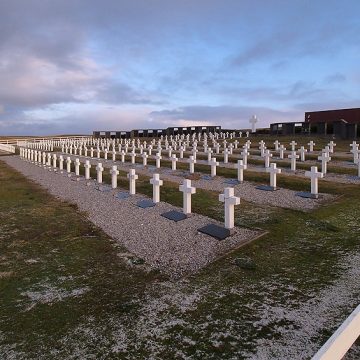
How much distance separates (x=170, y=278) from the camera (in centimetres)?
514

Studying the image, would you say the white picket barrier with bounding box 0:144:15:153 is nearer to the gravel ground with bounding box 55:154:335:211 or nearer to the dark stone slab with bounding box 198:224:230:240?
the gravel ground with bounding box 55:154:335:211

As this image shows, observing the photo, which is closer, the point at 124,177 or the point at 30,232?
the point at 30,232

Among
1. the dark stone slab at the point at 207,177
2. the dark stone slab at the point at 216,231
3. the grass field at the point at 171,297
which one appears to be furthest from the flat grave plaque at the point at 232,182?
the dark stone slab at the point at 216,231

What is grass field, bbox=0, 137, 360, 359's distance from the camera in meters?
Result: 3.51

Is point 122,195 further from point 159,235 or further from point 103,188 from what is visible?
point 159,235

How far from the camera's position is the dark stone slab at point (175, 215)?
828 cm

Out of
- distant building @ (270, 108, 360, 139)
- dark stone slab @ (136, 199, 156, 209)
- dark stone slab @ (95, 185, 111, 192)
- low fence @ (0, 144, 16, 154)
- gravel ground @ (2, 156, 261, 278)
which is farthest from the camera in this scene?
low fence @ (0, 144, 16, 154)

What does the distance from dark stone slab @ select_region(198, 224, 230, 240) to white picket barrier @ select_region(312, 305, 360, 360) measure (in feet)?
14.0

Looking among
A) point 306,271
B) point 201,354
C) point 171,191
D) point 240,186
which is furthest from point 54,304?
point 240,186

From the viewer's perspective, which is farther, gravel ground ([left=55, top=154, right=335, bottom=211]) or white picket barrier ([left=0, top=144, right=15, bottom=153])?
white picket barrier ([left=0, top=144, right=15, bottom=153])

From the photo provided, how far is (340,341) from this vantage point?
232 centimetres

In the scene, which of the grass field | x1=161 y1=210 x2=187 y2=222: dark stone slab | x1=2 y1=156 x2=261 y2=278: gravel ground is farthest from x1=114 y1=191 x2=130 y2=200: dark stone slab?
the grass field

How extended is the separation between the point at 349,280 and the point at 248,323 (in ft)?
5.92

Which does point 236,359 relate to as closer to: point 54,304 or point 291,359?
point 291,359
